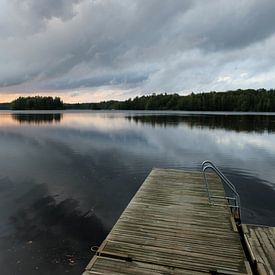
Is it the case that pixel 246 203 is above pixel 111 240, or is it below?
below

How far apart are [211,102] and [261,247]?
129 metres

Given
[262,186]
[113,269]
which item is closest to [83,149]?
[262,186]

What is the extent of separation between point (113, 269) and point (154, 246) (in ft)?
3.52

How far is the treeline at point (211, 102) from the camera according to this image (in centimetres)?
11481

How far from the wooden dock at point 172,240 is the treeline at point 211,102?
115 m

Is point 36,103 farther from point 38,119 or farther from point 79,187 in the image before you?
point 79,187

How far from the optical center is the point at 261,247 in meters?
Answer: 5.65

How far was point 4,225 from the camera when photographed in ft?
26.7

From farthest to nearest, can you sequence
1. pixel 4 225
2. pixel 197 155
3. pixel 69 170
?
pixel 197 155, pixel 69 170, pixel 4 225

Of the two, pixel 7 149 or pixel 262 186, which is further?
pixel 7 149

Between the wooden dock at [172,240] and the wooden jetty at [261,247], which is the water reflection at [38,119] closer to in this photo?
the wooden dock at [172,240]

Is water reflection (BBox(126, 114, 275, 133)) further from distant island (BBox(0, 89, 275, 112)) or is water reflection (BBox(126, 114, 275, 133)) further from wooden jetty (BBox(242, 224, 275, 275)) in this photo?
distant island (BBox(0, 89, 275, 112))

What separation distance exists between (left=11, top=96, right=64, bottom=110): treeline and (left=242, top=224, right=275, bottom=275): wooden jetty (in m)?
153

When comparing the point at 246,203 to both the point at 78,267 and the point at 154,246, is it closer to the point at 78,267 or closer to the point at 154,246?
the point at 154,246
